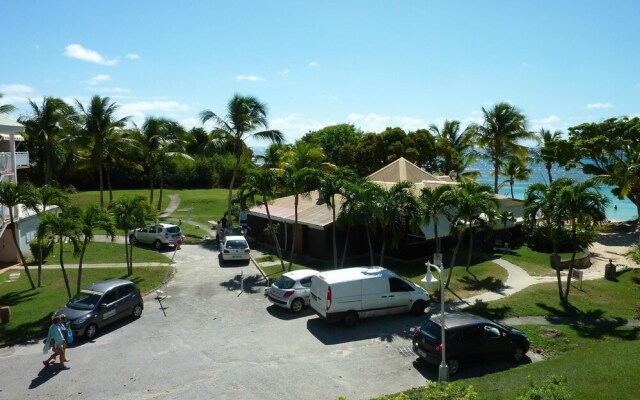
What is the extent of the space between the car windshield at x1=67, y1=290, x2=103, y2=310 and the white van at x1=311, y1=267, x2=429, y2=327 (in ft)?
25.1

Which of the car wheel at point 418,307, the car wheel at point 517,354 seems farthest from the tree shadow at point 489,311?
the car wheel at point 517,354

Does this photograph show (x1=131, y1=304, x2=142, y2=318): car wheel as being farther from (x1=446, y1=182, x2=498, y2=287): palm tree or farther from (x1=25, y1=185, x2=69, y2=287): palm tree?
(x1=446, y1=182, x2=498, y2=287): palm tree

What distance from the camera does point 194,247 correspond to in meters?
32.3

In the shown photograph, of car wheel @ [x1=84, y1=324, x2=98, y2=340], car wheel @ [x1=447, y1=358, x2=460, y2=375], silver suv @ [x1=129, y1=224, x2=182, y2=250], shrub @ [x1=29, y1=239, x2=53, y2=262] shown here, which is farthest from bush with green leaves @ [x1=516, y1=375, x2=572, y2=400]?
silver suv @ [x1=129, y1=224, x2=182, y2=250]

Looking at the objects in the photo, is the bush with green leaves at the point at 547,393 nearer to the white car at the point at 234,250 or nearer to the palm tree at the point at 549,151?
the white car at the point at 234,250

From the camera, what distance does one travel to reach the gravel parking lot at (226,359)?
13.0m

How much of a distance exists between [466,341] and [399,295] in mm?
4521

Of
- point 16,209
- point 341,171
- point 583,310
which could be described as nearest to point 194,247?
point 16,209

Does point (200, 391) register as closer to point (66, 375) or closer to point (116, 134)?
point (66, 375)

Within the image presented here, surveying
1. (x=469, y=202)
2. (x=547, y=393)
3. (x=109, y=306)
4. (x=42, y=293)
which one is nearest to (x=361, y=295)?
(x=469, y=202)

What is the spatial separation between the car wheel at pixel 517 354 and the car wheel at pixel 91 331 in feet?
44.6

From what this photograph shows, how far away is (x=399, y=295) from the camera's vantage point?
61.0 feet

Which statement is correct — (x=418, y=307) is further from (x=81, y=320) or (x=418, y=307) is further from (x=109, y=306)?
(x=81, y=320)

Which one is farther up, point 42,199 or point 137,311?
point 42,199
